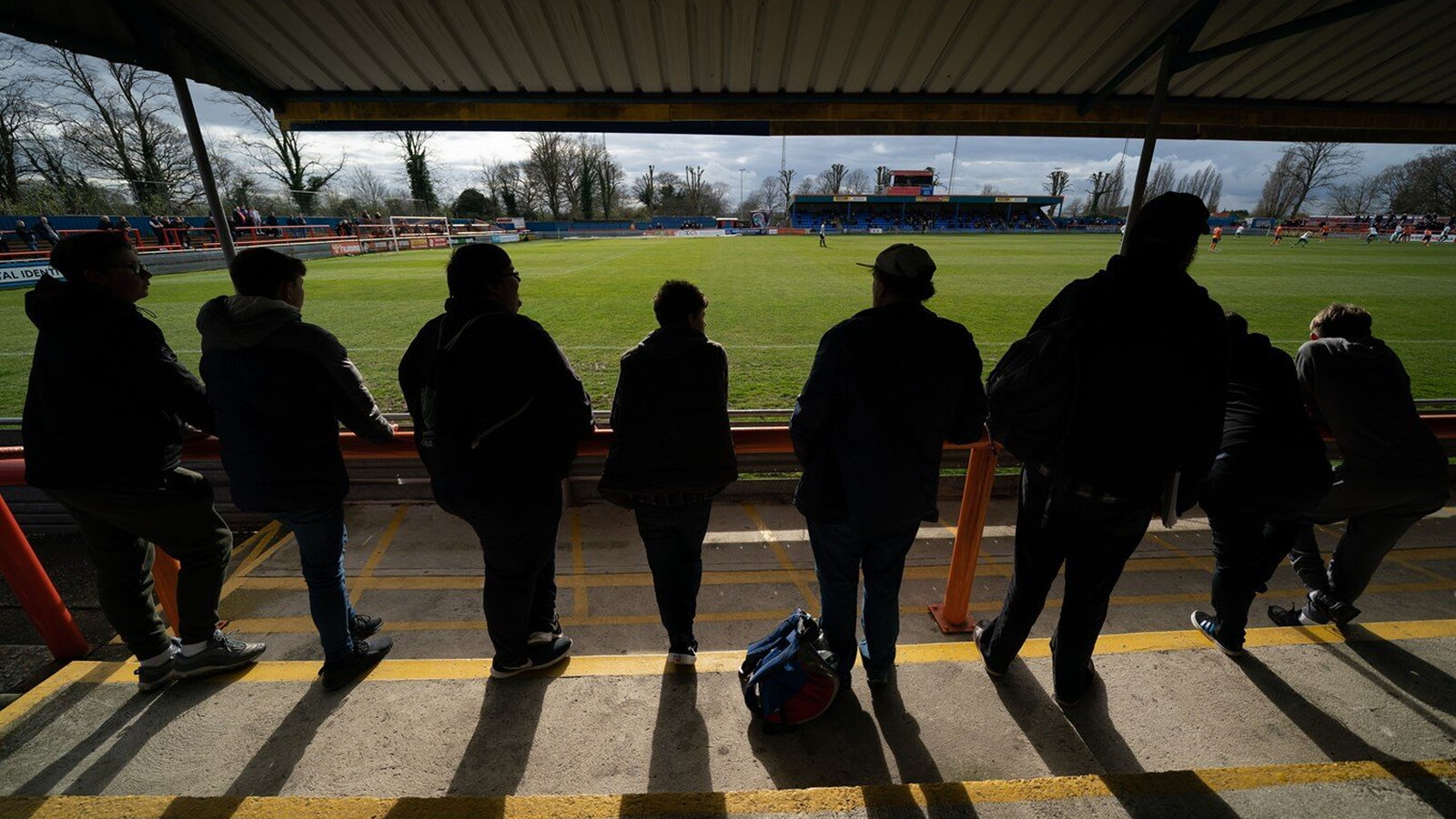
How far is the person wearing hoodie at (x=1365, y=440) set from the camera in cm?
242

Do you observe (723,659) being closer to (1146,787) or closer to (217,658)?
(1146,787)

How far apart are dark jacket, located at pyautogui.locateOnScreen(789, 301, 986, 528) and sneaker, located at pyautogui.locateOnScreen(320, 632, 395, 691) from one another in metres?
1.92

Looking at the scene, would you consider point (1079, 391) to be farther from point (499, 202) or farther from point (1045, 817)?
point (499, 202)

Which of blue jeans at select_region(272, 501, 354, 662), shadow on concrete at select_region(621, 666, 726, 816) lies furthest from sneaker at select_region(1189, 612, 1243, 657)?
blue jeans at select_region(272, 501, 354, 662)

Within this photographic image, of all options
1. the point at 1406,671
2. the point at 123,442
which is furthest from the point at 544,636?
the point at 1406,671

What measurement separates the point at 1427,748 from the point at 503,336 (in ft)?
11.0

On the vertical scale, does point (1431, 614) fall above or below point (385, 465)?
below

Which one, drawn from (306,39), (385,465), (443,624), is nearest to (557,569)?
(443,624)

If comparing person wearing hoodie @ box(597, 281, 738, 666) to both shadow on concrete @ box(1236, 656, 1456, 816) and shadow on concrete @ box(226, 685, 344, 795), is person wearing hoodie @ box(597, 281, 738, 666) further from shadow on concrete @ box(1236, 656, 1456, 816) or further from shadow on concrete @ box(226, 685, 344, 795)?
shadow on concrete @ box(1236, 656, 1456, 816)

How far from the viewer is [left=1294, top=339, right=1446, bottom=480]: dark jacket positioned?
2420 millimetres

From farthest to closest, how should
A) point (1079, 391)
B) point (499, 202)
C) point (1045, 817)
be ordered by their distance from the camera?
point (499, 202), point (1079, 391), point (1045, 817)

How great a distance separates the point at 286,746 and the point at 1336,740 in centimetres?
359

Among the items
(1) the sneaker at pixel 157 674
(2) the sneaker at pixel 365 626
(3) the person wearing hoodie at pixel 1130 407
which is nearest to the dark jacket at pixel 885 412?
(3) the person wearing hoodie at pixel 1130 407

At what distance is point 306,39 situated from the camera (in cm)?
271
